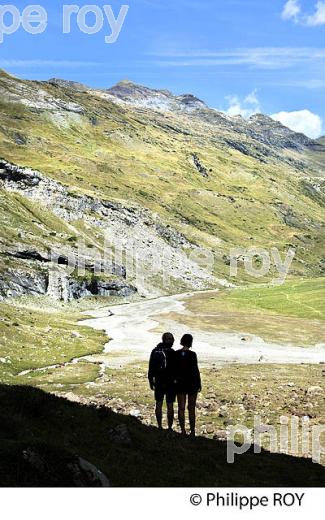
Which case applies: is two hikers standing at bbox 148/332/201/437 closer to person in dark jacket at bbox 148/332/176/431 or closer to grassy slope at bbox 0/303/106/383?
person in dark jacket at bbox 148/332/176/431

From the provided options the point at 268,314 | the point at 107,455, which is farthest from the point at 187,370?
the point at 268,314

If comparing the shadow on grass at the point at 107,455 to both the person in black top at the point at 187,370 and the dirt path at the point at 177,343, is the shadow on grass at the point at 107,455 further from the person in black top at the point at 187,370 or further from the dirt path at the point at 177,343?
the dirt path at the point at 177,343

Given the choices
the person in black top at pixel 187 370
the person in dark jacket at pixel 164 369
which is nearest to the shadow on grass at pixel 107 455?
the person in dark jacket at pixel 164 369

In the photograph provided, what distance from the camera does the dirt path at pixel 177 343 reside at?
69.1 metres

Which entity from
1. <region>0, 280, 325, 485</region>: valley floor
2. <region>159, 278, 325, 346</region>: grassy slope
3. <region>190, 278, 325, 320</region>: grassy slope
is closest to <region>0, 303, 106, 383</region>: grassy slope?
<region>0, 280, 325, 485</region>: valley floor

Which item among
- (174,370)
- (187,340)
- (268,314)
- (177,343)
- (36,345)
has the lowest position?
(177,343)

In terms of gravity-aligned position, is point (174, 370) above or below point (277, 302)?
above

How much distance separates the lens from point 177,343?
88.4m

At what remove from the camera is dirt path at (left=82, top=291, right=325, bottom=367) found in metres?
69.1

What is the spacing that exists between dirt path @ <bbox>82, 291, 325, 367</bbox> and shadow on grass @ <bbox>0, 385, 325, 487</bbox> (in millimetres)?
39811

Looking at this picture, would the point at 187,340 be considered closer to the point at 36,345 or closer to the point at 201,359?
the point at 36,345

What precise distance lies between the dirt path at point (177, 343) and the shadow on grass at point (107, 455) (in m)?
39.8

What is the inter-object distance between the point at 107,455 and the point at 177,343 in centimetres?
7237
